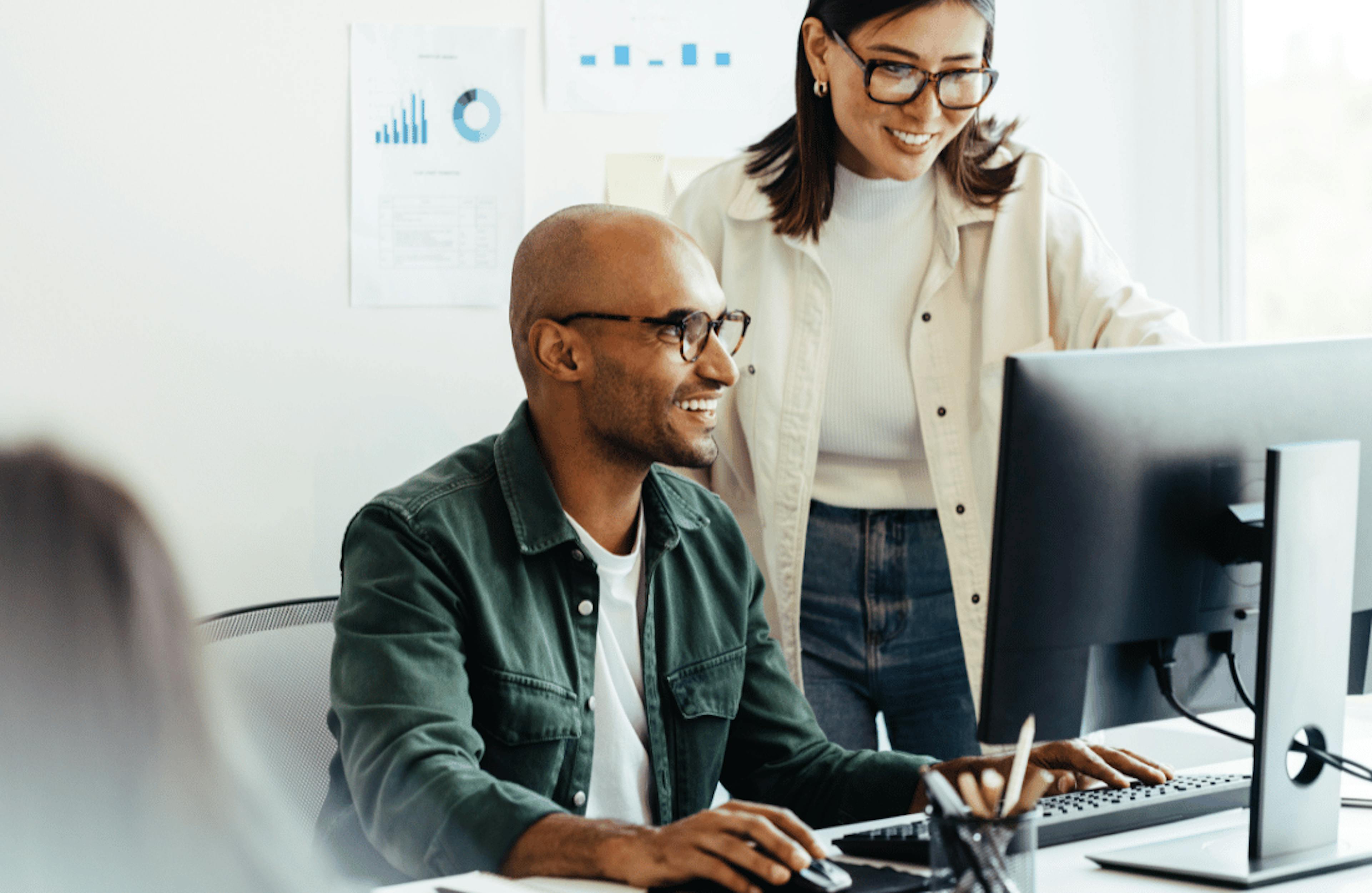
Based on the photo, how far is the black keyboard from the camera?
1.20 m

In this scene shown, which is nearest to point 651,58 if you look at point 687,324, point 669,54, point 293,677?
point 669,54

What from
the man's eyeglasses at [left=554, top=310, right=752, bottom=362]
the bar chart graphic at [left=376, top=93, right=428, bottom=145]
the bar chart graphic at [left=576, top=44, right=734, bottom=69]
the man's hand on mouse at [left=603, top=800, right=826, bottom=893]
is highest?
the bar chart graphic at [left=576, top=44, right=734, bottom=69]

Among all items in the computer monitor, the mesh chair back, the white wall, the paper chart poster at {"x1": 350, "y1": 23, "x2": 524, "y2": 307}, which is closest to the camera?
the computer monitor

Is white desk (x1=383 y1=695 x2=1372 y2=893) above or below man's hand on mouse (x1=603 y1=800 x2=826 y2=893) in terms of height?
below

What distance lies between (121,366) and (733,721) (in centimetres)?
125

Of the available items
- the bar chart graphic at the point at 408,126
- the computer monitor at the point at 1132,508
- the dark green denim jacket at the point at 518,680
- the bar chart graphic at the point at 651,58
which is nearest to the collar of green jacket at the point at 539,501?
the dark green denim jacket at the point at 518,680

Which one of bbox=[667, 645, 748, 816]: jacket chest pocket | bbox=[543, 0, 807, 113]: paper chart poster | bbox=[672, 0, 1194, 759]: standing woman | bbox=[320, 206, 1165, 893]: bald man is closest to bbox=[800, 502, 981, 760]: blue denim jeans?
bbox=[672, 0, 1194, 759]: standing woman

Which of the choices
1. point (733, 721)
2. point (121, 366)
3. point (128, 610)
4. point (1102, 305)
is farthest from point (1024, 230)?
point (128, 610)

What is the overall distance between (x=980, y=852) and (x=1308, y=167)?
2.06m

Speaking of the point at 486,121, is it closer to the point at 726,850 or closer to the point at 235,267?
the point at 235,267

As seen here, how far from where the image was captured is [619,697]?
151 centimetres

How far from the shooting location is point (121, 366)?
7.32 ft

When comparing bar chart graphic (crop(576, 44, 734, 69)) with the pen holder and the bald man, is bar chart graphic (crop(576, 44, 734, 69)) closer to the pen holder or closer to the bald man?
the bald man

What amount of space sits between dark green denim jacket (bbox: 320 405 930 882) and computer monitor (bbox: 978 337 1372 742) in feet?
1.13
